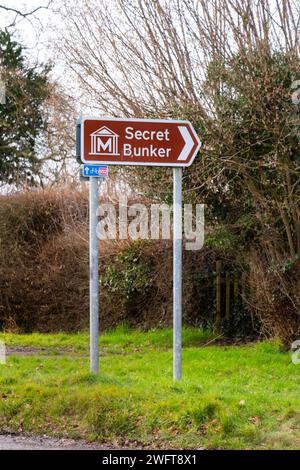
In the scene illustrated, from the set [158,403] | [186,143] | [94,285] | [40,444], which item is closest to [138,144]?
[186,143]

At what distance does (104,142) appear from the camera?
10.1 meters

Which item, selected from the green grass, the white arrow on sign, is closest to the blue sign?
the white arrow on sign

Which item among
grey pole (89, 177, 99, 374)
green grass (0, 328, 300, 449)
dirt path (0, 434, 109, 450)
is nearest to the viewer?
dirt path (0, 434, 109, 450)

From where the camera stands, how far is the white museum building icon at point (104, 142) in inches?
395

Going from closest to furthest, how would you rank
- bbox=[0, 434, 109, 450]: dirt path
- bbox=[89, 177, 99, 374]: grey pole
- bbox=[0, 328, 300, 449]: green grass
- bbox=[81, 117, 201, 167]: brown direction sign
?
bbox=[0, 434, 109, 450]: dirt path → bbox=[0, 328, 300, 449]: green grass → bbox=[81, 117, 201, 167]: brown direction sign → bbox=[89, 177, 99, 374]: grey pole

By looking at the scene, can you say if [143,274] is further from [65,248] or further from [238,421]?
[238,421]

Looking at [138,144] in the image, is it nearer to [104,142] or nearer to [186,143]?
[104,142]

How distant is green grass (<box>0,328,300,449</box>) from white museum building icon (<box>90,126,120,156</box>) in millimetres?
2840

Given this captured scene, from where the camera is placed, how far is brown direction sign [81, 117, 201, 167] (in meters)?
10.0

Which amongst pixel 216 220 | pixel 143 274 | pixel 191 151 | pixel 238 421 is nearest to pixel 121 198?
pixel 143 274

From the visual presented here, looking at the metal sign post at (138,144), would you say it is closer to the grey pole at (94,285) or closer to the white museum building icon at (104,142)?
the white museum building icon at (104,142)

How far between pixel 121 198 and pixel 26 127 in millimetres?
11297

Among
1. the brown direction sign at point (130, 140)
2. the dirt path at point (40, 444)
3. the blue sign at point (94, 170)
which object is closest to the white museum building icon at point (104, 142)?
the brown direction sign at point (130, 140)

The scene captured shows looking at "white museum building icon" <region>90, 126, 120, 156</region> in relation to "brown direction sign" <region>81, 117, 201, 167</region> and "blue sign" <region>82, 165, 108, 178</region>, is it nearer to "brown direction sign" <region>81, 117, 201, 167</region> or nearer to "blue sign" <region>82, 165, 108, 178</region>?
"brown direction sign" <region>81, 117, 201, 167</region>
